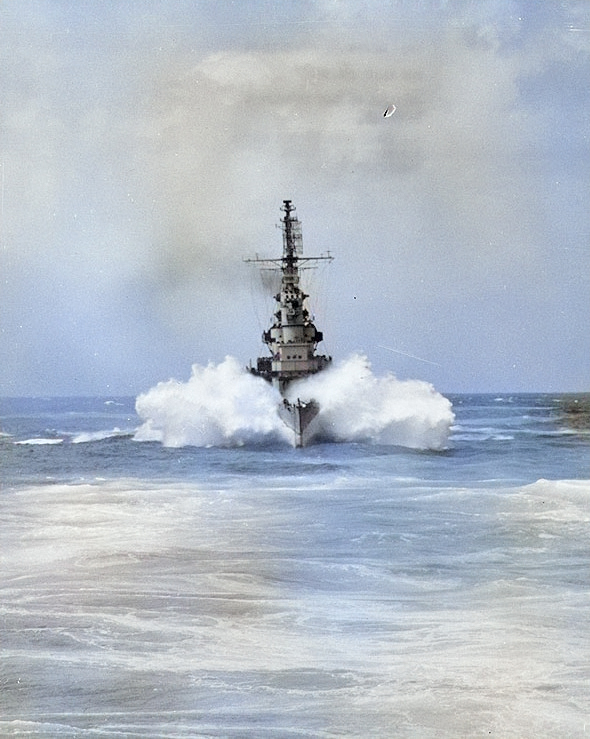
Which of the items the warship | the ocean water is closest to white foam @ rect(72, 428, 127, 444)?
the ocean water

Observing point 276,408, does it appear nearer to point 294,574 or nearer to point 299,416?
point 299,416

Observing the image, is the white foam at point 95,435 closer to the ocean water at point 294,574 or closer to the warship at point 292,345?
the ocean water at point 294,574

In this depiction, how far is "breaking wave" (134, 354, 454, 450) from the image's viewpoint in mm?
9266

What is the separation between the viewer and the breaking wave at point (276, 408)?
9266mm

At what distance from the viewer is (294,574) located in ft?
A: 25.8

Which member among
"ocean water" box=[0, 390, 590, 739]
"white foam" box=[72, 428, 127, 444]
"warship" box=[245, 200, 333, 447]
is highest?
"warship" box=[245, 200, 333, 447]

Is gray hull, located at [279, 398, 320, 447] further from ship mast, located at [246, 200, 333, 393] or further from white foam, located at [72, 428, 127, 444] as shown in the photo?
white foam, located at [72, 428, 127, 444]

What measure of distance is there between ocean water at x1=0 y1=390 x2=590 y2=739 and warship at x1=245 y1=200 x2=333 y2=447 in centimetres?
42

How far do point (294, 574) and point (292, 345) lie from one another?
8.81 feet

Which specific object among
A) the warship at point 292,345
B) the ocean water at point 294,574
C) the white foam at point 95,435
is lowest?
the ocean water at point 294,574

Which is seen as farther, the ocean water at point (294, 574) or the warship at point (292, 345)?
the warship at point (292, 345)

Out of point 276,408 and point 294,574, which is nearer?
point 294,574

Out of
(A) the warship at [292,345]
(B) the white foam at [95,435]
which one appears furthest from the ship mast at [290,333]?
(B) the white foam at [95,435]

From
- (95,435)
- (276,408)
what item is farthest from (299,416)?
(95,435)
